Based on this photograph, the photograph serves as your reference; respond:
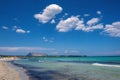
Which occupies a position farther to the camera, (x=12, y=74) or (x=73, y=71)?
(x=73, y=71)

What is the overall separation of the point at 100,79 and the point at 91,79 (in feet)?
2.99

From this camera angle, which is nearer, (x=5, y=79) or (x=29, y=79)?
(x=5, y=79)

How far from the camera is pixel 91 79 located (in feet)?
53.3

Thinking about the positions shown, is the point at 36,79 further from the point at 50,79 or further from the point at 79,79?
the point at 79,79

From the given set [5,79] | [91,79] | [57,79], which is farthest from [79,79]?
[5,79]

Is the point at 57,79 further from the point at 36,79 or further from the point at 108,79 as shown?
the point at 108,79

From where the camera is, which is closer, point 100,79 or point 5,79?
point 5,79

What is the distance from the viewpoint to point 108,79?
1650cm

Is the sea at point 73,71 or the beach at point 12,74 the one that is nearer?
the beach at point 12,74

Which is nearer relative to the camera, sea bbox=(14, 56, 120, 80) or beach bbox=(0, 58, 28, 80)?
beach bbox=(0, 58, 28, 80)

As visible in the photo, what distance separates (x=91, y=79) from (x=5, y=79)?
8.10 meters

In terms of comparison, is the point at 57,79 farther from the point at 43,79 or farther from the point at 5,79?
the point at 5,79

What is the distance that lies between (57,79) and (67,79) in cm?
104

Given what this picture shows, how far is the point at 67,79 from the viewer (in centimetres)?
1623
